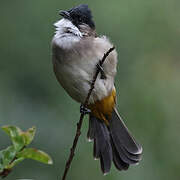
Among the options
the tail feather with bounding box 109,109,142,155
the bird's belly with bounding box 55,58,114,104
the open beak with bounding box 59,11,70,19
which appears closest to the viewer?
the bird's belly with bounding box 55,58,114,104

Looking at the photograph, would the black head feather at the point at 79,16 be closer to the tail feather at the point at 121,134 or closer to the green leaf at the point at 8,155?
the tail feather at the point at 121,134

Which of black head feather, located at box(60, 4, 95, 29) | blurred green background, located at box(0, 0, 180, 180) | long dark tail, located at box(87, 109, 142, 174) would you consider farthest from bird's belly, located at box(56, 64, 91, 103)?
long dark tail, located at box(87, 109, 142, 174)

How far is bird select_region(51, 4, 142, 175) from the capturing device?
11.3 ft

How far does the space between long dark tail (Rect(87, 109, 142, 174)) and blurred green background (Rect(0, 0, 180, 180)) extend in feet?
0.39

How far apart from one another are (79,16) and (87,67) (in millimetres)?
490

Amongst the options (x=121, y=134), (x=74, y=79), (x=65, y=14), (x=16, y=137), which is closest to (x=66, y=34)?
(x=65, y=14)

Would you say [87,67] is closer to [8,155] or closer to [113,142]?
[113,142]

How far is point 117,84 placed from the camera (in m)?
4.74

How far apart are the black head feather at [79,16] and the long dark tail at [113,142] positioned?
3.13ft

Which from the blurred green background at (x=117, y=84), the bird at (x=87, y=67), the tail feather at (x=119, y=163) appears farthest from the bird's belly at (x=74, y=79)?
the tail feather at (x=119, y=163)

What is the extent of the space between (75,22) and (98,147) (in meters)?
1.29

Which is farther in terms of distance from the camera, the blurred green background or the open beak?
the blurred green background

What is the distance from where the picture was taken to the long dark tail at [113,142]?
13.6 feet

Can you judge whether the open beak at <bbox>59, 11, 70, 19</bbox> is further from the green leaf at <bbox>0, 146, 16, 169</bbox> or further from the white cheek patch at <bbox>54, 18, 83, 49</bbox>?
the green leaf at <bbox>0, 146, 16, 169</bbox>
